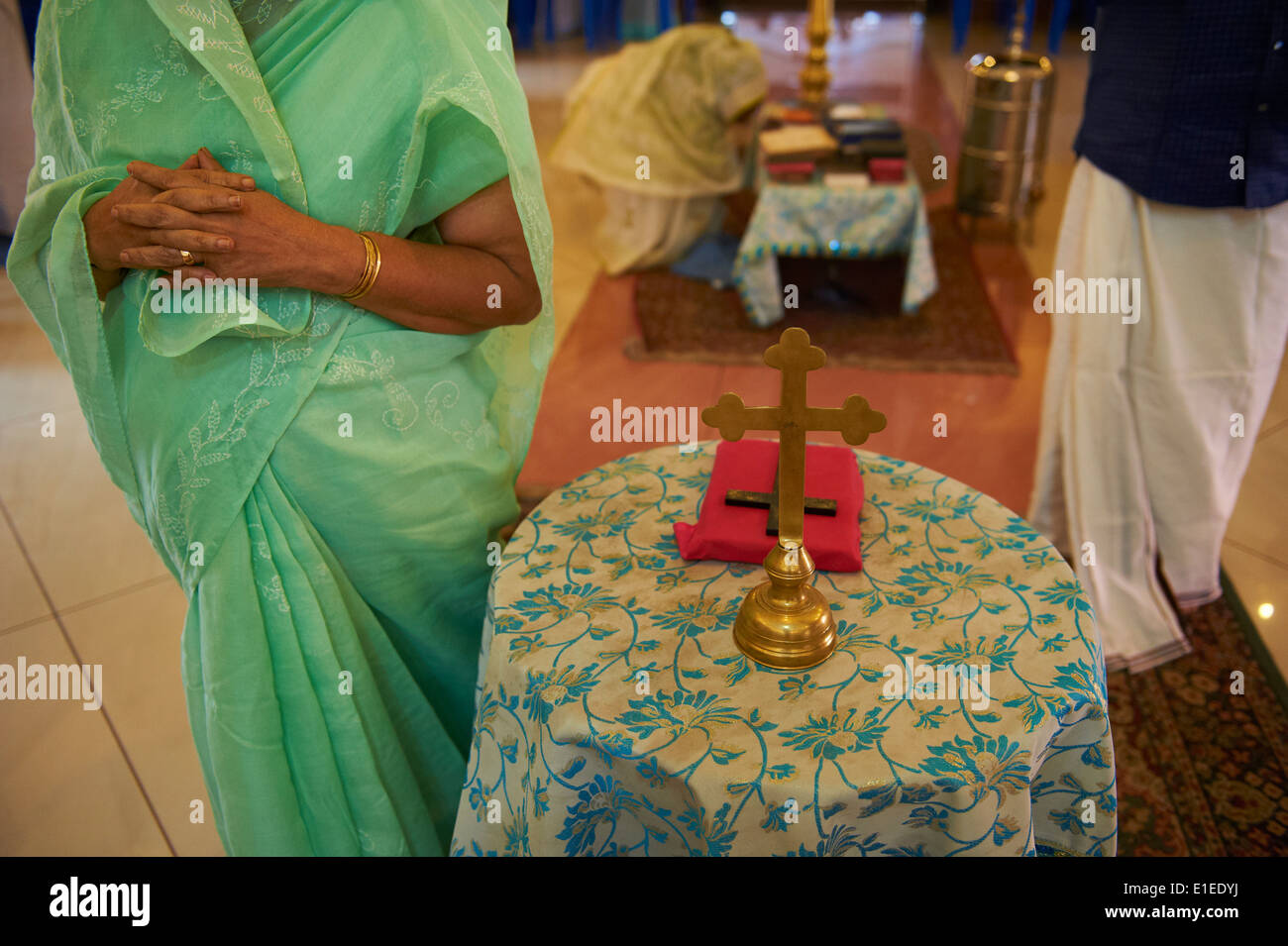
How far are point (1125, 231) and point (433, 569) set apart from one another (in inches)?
55.7

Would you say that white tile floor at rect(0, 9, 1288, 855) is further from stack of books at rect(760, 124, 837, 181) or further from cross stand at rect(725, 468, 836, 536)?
stack of books at rect(760, 124, 837, 181)

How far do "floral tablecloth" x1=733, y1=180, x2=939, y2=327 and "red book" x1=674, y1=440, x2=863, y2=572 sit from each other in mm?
2075

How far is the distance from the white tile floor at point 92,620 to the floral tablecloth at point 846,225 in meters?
1.16

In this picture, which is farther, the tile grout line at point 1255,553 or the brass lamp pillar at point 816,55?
the brass lamp pillar at point 816,55

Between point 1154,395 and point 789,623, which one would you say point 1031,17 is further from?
point 789,623

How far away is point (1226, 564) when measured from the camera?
2.36m

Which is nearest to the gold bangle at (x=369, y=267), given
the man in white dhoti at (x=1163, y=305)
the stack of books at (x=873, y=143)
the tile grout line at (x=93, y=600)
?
the man in white dhoti at (x=1163, y=305)

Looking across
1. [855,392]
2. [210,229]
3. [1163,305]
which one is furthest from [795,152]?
[210,229]

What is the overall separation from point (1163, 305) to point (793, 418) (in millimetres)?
1241

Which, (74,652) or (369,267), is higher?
(369,267)

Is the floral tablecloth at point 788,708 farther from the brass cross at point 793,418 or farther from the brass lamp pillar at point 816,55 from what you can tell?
the brass lamp pillar at point 816,55

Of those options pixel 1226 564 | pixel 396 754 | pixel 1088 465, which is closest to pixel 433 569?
pixel 396 754

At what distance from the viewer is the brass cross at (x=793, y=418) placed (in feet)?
3.27

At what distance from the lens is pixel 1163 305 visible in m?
1.92
